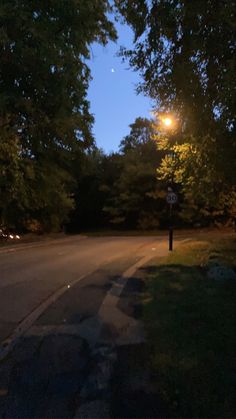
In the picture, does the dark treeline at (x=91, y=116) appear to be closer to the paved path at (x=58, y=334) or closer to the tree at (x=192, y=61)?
the tree at (x=192, y=61)

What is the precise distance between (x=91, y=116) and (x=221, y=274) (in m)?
20.4

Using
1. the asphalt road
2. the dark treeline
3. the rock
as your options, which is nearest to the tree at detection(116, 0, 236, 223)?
the dark treeline

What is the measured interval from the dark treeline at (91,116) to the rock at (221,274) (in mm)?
2297

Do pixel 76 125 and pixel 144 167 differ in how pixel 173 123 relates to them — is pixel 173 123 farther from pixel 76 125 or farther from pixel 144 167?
pixel 144 167

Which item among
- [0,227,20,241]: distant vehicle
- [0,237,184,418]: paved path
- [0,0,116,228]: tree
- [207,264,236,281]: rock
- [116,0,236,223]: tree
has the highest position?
[0,0,116,228]: tree

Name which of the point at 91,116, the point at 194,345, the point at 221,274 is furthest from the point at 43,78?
the point at 194,345

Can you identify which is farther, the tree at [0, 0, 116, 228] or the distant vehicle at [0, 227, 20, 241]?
the distant vehicle at [0, 227, 20, 241]

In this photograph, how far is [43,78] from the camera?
24250 mm

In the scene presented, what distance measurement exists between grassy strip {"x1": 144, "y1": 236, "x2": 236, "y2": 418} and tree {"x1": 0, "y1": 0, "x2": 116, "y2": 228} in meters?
13.5

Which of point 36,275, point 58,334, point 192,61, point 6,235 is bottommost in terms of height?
point 58,334

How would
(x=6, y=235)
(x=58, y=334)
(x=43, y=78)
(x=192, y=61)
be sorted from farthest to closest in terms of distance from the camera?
(x=6, y=235), (x=43, y=78), (x=192, y=61), (x=58, y=334)

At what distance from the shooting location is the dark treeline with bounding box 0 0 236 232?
10.2m

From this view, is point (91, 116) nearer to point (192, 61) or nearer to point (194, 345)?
point (192, 61)

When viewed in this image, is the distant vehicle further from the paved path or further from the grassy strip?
the grassy strip
